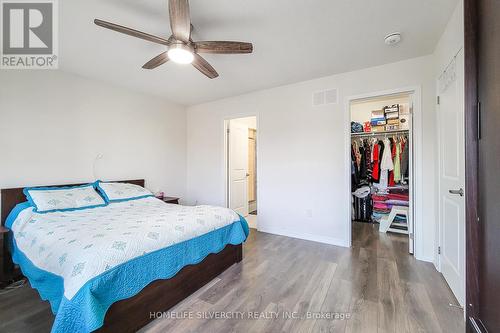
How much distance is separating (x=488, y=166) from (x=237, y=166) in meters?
3.87

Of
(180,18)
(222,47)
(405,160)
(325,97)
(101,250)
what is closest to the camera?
(101,250)

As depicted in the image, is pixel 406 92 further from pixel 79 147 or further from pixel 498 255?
pixel 79 147

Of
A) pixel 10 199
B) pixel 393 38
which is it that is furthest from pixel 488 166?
pixel 10 199

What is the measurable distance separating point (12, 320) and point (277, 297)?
2.07 metres

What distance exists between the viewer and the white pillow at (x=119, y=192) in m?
2.91

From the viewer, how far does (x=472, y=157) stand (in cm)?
108

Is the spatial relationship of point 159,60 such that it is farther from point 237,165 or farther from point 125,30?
point 237,165

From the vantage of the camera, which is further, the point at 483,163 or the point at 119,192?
the point at 119,192

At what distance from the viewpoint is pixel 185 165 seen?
4680mm

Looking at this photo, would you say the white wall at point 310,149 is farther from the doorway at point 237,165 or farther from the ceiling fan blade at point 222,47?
the ceiling fan blade at point 222,47

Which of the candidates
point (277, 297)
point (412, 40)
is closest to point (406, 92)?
point (412, 40)

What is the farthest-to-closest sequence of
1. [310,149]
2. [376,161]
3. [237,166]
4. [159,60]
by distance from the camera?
1. [237,166]
2. [376,161]
3. [310,149]
4. [159,60]

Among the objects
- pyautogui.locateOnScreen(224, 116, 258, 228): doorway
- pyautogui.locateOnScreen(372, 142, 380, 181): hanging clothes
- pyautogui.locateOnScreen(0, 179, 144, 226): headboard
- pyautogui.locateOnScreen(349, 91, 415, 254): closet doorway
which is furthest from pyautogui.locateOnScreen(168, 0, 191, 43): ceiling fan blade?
pyautogui.locateOnScreen(372, 142, 380, 181): hanging clothes

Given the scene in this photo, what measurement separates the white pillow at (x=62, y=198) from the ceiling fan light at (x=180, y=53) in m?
2.06
